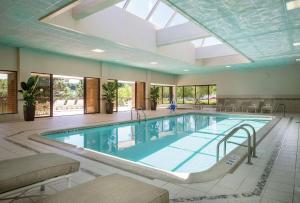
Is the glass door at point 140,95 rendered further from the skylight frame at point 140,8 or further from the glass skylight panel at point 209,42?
the skylight frame at point 140,8

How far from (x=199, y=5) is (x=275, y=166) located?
11.8 feet

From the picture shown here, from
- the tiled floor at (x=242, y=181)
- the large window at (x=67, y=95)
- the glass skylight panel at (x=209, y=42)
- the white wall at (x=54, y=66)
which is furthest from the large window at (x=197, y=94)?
→ the tiled floor at (x=242, y=181)

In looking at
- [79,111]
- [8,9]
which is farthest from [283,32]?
[79,111]

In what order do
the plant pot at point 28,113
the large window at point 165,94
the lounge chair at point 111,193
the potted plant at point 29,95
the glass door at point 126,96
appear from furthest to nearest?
1. the large window at point 165,94
2. the glass door at point 126,96
3. the plant pot at point 28,113
4. the potted plant at point 29,95
5. the lounge chair at point 111,193

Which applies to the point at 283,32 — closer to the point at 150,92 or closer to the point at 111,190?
the point at 111,190

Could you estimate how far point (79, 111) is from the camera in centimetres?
1298

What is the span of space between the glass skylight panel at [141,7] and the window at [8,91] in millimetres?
5751

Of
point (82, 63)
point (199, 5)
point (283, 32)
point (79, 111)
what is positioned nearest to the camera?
point (199, 5)

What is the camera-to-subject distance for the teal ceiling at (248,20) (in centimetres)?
462

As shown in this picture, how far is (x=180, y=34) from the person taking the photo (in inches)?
320

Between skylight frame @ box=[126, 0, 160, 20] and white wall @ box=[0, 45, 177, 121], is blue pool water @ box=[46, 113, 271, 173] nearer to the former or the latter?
white wall @ box=[0, 45, 177, 121]

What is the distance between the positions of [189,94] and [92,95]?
8.86 meters

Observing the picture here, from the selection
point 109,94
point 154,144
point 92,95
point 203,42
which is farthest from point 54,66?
point 203,42

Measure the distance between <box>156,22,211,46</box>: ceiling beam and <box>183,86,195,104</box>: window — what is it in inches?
365
